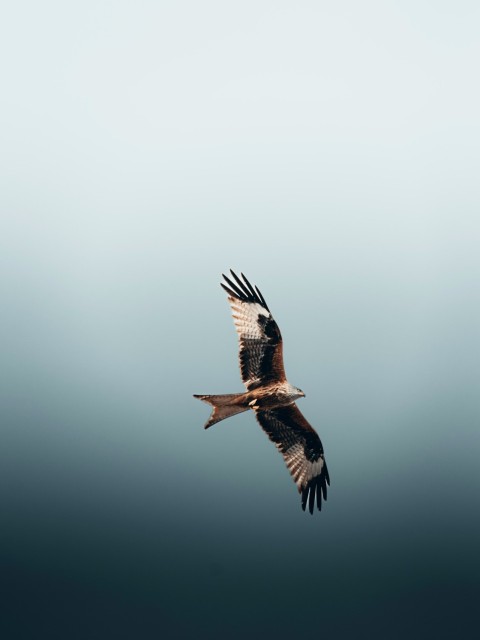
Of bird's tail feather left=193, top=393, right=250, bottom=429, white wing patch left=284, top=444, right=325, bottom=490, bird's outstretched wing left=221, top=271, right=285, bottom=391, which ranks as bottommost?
white wing patch left=284, top=444, right=325, bottom=490

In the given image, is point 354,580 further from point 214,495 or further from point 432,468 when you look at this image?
point 432,468

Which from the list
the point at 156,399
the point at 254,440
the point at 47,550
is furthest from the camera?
the point at 156,399

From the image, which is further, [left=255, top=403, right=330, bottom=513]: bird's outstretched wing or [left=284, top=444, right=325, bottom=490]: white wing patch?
[left=284, top=444, right=325, bottom=490]: white wing patch

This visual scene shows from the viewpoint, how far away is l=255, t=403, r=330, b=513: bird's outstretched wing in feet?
47.5

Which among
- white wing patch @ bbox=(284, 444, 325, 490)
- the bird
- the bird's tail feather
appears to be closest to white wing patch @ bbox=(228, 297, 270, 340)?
the bird

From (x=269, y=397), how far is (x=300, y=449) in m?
1.32

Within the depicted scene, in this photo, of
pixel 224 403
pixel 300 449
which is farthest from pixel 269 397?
pixel 300 449

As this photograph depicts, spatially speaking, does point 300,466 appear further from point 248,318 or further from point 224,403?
point 248,318

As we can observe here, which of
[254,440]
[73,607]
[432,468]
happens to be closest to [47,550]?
[73,607]

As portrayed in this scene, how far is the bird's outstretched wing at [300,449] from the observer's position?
571 inches

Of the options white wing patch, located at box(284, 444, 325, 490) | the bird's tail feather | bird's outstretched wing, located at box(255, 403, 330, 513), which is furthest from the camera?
white wing patch, located at box(284, 444, 325, 490)

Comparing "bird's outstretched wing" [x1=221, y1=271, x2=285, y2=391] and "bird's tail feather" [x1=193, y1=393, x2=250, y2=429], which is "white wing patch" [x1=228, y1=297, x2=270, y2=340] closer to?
"bird's outstretched wing" [x1=221, y1=271, x2=285, y2=391]

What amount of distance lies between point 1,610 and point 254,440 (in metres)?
35.3

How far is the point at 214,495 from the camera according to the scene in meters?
62.6
